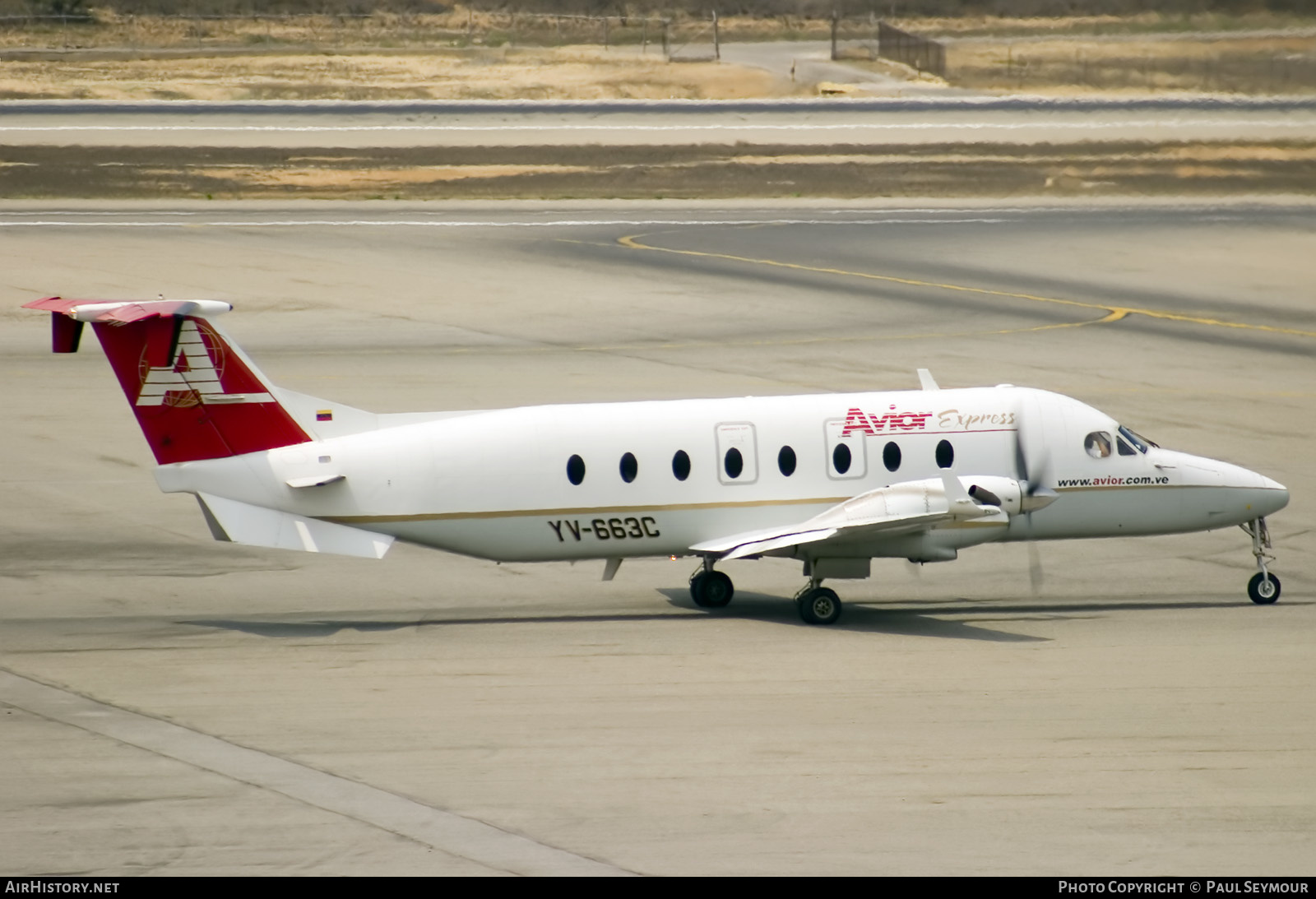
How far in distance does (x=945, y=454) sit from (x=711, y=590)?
3.85 meters

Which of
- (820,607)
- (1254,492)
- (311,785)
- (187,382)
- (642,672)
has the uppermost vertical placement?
(187,382)

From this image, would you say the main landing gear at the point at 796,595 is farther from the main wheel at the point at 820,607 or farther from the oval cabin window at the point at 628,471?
the oval cabin window at the point at 628,471

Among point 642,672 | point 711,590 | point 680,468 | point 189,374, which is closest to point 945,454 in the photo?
point 680,468

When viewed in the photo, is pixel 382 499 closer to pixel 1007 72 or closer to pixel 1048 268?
pixel 1048 268

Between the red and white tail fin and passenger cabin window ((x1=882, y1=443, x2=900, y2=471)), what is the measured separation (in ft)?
27.0

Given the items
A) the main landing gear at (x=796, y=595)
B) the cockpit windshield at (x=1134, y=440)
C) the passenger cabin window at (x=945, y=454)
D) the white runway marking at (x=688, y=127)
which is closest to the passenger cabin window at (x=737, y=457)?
the main landing gear at (x=796, y=595)

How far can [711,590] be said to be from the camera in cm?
2544

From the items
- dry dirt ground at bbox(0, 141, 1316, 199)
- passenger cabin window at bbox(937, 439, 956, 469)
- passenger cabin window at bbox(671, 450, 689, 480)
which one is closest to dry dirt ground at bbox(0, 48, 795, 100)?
dry dirt ground at bbox(0, 141, 1316, 199)

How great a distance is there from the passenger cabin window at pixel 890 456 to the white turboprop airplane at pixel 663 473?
0.11 ft

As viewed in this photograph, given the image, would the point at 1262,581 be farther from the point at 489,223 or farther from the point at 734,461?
the point at 489,223

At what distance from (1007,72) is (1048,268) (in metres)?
36.8

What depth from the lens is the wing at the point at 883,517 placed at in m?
23.2

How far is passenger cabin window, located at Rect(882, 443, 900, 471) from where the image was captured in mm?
25000

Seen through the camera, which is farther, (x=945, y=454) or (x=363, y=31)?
(x=363, y=31)
